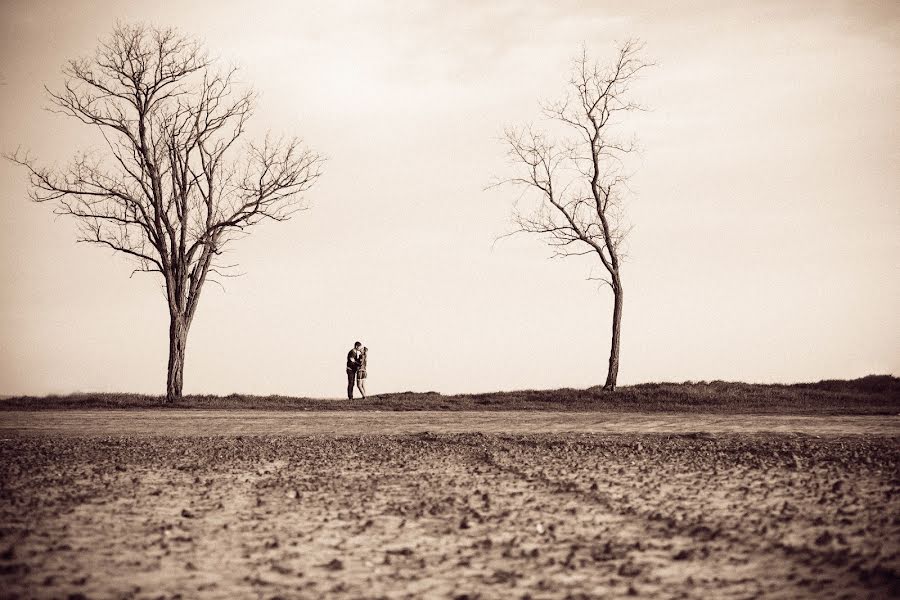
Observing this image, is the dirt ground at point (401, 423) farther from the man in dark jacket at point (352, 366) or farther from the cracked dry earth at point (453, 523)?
the man in dark jacket at point (352, 366)

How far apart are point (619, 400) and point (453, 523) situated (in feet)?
60.6

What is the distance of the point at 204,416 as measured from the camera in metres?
18.8

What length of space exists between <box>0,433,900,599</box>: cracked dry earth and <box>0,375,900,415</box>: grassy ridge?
1104 cm

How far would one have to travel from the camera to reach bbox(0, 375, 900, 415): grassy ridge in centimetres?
2205

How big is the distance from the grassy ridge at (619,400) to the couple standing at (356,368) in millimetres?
841

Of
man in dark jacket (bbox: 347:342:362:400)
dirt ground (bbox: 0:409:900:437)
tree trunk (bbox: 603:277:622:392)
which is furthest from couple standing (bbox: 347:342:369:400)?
tree trunk (bbox: 603:277:622:392)

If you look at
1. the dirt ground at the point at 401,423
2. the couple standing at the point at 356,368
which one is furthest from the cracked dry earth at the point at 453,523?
the couple standing at the point at 356,368

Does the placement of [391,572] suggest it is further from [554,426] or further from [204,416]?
[204,416]

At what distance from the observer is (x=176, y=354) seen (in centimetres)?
2580

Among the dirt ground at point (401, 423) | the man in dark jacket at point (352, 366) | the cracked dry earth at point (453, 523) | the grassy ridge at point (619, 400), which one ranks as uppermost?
the man in dark jacket at point (352, 366)

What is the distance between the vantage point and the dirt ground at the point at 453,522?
5.11m

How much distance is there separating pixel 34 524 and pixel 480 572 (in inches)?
161

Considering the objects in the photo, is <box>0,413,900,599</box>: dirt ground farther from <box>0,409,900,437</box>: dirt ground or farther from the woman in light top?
the woman in light top

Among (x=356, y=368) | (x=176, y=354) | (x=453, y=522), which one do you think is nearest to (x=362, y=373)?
(x=356, y=368)
